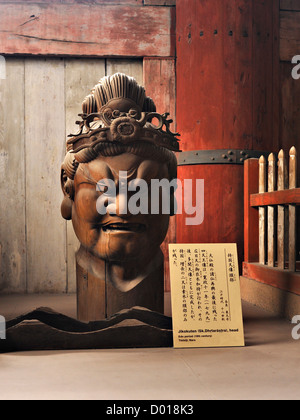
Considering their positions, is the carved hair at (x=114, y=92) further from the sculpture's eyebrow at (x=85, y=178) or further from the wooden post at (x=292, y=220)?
the wooden post at (x=292, y=220)

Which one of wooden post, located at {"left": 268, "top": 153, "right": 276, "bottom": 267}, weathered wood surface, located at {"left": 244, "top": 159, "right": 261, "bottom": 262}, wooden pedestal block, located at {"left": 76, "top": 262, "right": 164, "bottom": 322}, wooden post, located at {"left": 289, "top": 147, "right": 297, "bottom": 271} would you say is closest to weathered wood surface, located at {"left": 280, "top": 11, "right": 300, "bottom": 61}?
weathered wood surface, located at {"left": 244, "top": 159, "right": 261, "bottom": 262}

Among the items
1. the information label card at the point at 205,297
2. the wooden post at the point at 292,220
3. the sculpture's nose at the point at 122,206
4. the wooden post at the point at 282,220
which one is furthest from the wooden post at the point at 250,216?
the sculpture's nose at the point at 122,206

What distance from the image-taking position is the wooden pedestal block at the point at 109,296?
241 cm

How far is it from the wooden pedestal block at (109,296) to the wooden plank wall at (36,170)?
1.26 meters

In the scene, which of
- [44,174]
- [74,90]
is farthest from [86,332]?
[74,90]

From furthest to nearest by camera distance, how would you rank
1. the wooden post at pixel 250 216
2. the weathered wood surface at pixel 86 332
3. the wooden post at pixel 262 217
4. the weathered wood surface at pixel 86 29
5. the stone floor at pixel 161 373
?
the weathered wood surface at pixel 86 29
the wooden post at pixel 250 216
the wooden post at pixel 262 217
the weathered wood surface at pixel 86 332
the stone floor at pixel 161 373

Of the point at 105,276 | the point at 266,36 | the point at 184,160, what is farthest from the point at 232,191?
→ the point at 105,276

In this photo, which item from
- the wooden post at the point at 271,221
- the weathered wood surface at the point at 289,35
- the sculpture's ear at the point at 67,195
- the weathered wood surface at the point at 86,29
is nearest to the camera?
the sculpture's ear at the point at 67,195

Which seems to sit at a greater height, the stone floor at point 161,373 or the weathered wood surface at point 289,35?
the weathered wood surface at point 289,35

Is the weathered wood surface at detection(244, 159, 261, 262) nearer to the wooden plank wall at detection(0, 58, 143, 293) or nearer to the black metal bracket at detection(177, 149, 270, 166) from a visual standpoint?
the black metal bracket at detection(177, 149, 270, 166)

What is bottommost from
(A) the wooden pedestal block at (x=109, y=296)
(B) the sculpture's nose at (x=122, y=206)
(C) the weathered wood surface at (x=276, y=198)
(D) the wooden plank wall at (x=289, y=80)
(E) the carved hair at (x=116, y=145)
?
(A) the wooden pedestal block at (x=109, y=296)

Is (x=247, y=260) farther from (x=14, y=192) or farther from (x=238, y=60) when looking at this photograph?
(x=14, y=192)

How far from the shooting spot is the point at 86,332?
2.11m

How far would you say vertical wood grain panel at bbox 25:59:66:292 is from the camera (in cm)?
370
